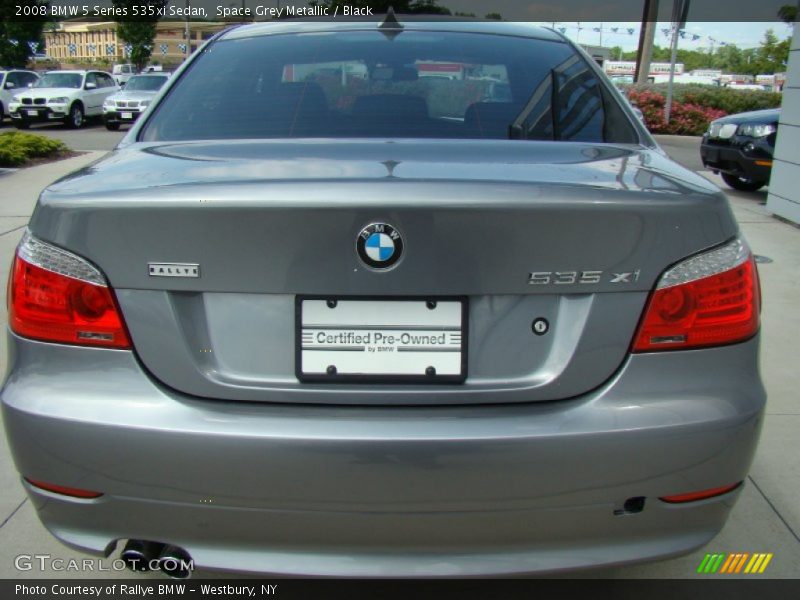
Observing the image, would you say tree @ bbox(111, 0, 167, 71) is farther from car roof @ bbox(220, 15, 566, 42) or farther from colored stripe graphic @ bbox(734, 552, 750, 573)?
colored stripe graphic @ bbox(734, 552, 750, 573)

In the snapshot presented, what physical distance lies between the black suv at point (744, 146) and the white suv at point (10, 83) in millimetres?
20132

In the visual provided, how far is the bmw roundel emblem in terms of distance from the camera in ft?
5.32

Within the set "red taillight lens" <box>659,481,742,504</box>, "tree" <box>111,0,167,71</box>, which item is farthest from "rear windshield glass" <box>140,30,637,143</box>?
"tree" <box>111,0,167,71</box>

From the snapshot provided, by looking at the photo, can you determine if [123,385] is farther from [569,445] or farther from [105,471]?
[569,445]

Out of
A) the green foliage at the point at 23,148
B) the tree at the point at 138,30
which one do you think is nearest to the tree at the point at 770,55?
the tree at the point at 138,30

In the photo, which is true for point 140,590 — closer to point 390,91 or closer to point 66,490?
point 66,490

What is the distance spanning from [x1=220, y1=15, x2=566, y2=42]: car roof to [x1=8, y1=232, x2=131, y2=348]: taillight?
1.49 m

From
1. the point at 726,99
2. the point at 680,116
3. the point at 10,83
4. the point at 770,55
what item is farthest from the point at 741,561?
the point at 770,55

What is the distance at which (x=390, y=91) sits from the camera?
2547 mm

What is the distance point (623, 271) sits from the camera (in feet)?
5.49

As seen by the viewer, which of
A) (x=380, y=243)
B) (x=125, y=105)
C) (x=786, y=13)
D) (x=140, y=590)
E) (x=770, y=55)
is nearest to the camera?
(x=380, y=243)

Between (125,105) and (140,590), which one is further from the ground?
(140,590)

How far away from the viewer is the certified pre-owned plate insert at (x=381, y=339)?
1675 mm

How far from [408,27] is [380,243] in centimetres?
163
